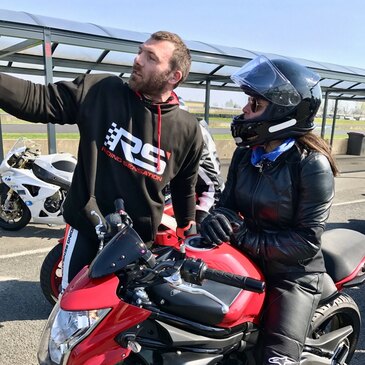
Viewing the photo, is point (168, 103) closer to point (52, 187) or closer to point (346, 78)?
point (52, 187)

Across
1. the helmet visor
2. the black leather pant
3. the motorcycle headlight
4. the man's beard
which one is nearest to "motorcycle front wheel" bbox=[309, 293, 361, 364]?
the black leather pant

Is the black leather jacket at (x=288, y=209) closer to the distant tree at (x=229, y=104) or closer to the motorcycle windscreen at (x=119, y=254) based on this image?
the motorcycle windscreen at (x=119, y=254)

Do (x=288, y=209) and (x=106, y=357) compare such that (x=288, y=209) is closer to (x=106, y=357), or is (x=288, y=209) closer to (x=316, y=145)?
(x=316, y=145)

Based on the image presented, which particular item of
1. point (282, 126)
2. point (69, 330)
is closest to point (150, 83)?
point (282, 126)

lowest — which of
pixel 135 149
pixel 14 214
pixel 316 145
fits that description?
pixel 14 214

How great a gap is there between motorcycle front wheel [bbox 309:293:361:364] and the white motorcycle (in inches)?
151

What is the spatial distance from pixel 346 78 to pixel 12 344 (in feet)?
39.8

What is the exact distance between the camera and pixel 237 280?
4.66ft

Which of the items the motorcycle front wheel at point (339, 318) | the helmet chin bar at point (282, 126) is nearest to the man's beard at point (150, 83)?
the helmet chin bar at point (282, 126)

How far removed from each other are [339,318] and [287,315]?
33.8 inches

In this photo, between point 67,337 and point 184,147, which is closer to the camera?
point 67,337

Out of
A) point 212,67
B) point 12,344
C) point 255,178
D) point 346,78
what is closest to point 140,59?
point 255,178

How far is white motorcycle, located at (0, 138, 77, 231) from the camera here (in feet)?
18.0

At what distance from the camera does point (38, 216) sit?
5680 mm
